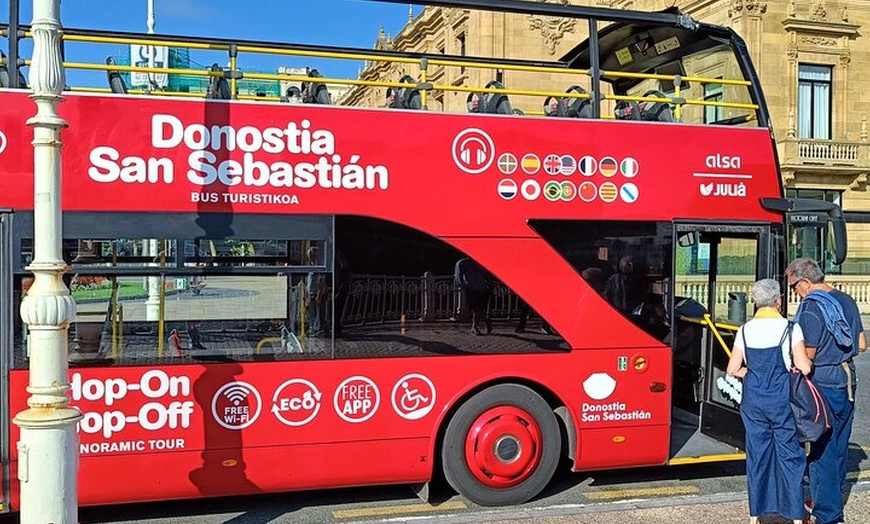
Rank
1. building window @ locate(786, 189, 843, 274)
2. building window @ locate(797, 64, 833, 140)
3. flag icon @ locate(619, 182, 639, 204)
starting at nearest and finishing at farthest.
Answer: flag icon @ locate(619, 182, 639, 204), building window @ locate(786, 189, 843, 274), building window @ locate(797, 64, 833, 140)

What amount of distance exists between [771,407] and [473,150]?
2.78 metres

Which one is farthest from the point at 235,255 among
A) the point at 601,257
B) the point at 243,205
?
the point at 601,257

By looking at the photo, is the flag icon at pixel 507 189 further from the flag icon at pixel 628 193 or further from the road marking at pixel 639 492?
the road marking at pixel 639 492

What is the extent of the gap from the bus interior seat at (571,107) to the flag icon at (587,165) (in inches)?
15.8

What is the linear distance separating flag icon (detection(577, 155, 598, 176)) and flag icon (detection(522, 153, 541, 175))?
1.16 ft

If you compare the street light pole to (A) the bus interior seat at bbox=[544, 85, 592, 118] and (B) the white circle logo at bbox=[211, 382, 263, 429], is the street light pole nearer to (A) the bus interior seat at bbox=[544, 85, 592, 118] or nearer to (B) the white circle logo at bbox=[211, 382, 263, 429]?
(B) the white circle logo at bbox=[211, 382, 263, 429]

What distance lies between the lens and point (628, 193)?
666 cm

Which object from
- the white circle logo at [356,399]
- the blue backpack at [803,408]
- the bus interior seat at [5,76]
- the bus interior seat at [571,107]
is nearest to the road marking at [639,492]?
the blue backpack at [803,408]

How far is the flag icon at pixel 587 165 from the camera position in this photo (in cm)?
655

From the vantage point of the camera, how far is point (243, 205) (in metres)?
5.74

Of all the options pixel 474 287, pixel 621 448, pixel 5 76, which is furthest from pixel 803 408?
pixel 5 76

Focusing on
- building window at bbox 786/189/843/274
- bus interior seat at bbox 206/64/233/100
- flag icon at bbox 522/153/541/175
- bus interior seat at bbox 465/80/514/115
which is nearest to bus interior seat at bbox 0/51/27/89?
bus interior seat at bbox 206/64/233/100

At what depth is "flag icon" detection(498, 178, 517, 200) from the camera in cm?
634

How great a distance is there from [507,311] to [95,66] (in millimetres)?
3449
